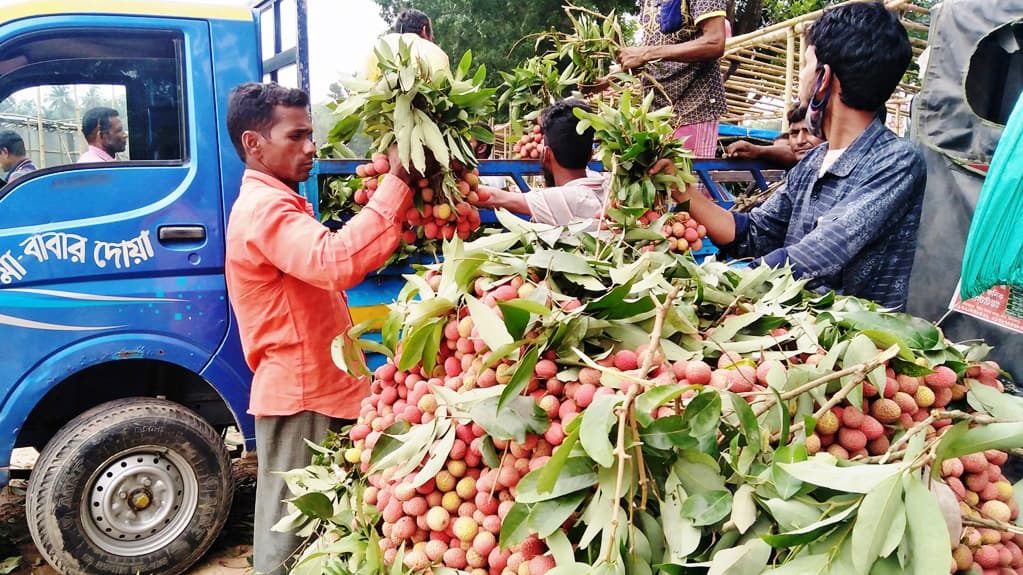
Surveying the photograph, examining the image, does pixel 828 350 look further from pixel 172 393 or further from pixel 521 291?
pixel 172 393

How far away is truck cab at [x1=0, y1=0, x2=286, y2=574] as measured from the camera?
277 centimetres

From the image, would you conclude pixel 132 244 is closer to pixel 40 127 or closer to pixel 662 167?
pixel 40 127

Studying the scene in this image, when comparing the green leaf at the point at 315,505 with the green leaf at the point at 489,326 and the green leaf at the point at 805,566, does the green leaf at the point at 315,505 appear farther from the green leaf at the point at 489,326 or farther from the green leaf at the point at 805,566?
the green leaf at the point at 805,566

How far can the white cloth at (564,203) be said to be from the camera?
8.91ft

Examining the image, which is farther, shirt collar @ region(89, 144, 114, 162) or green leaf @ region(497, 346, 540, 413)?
shirt collar @ region(89, 144, 114, 162)

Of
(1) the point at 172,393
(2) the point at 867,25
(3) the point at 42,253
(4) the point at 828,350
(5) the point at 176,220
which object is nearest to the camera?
(4) the point at 828,350

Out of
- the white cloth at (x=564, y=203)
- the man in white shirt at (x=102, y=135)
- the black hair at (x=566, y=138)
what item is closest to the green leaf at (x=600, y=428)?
the white cloth at (x=564, y=203)

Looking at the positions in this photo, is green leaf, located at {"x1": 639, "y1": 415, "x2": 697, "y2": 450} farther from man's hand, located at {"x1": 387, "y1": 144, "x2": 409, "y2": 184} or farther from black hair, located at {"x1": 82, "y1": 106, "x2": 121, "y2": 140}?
black hair, located at {"x1": 82, "y1": 106, "x2": 121, "y2": 140}

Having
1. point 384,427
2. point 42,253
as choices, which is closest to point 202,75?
point 42,253

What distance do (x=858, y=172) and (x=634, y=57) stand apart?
167 cm

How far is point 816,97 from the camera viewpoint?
6.90 feet

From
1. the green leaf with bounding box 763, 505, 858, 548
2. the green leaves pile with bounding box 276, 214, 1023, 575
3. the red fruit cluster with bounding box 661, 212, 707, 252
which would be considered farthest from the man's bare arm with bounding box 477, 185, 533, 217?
the green leaf with bounding box 763, 505, 858, 548

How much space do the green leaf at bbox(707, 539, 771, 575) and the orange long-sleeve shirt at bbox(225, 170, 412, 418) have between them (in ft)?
4.63

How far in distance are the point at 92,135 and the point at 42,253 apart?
0.53 meters
